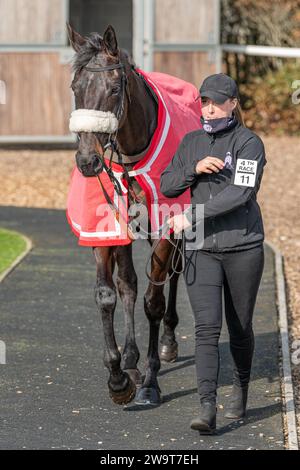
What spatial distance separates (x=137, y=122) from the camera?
23.1 feet

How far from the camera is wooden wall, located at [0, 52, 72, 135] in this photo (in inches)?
688

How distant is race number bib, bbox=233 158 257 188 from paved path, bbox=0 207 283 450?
4.41ft

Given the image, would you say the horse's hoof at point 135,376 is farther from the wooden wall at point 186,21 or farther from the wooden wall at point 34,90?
the wooden wall at point 186,21

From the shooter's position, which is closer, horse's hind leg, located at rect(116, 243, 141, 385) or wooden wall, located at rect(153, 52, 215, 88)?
horse's hind leg, located at rect(116, 243, 141, 385)

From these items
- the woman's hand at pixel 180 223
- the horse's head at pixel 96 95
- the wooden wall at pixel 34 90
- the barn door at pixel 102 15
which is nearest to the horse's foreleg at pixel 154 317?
the woman's hand at pixel 180 223

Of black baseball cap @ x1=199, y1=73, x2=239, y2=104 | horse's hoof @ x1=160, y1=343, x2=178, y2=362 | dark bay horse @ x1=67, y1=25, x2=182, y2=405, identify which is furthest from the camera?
horse's hoof @ x1=160, y1=343, x2=178, y2=362

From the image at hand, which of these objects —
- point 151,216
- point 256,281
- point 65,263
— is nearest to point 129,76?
point 151,216

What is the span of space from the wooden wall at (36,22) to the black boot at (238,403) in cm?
1131

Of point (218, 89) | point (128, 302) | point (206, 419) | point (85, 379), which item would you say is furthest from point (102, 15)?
point (206, 419)

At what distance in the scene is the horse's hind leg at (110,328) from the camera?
7031 millimetres

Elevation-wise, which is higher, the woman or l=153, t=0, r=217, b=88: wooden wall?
the woman

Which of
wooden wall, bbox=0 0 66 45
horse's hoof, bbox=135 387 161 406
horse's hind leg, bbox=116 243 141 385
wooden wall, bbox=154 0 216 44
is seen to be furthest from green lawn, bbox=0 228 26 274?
wooden wall, bbox=154 0 216 44

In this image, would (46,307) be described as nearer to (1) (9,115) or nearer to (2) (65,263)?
(2) (65,263)

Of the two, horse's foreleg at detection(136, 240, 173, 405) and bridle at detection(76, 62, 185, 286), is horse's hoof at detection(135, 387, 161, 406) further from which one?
bridle at detection(76, 62, 185, 286)
